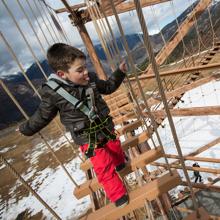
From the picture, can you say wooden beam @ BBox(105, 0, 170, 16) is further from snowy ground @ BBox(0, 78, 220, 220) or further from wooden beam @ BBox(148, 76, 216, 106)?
snowy ground @ BBox(0, 78, 220, 220)

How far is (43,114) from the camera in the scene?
1.89 meters

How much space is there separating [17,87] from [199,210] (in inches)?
5522

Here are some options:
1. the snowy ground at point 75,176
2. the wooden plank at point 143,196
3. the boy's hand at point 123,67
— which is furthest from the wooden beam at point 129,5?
the wooden plank at point 143,196

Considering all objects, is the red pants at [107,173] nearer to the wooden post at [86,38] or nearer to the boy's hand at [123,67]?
the boy's hand at [123,67]

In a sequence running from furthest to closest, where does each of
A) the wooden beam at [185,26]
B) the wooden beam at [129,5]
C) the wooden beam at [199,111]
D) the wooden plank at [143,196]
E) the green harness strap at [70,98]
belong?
the wooden beam at [129,5]
the wooden beam at [185,26]
the wooden beam at [199,111]
the green harness strap at [70,98]
the wooden plank at [143,196]

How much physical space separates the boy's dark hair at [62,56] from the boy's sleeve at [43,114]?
0.19 metres

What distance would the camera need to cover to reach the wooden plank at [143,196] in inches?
66.6

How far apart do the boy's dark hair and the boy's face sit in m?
0.02

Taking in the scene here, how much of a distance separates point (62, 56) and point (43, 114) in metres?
0.45

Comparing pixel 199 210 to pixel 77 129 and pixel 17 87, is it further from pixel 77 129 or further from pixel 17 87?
pixel 17 87

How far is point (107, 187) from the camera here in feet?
6.12

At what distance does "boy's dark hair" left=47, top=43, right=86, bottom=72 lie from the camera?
1.72 m

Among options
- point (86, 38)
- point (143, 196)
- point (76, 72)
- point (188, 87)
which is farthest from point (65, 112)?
point (86, 38)

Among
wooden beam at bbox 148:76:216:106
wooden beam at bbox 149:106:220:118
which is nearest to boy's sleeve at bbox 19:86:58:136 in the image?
wooden beam at bbox 149:106:220:118
